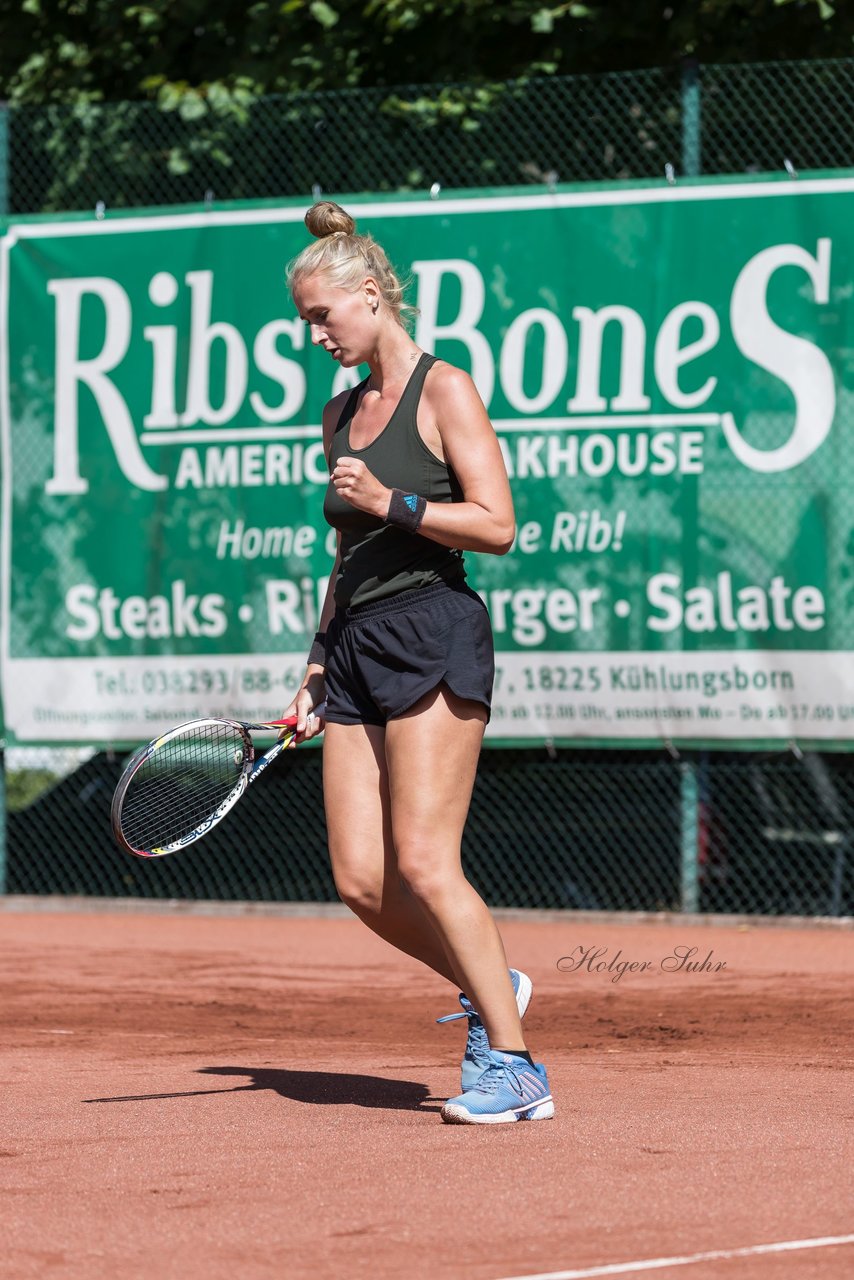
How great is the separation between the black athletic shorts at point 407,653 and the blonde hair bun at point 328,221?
0.87 m

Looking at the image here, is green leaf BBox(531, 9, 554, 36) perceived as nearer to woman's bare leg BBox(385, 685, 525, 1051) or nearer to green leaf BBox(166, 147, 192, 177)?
green leaf BBox(166, 147, 192, 177)

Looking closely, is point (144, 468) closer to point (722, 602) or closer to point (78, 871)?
point (78, 871)

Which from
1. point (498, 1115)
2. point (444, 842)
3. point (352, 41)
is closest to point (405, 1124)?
point (498, 1115)

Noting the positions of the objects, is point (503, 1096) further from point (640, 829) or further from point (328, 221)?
point (640, 829)

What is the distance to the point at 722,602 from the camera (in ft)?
27.8

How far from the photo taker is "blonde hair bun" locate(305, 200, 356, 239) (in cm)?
456

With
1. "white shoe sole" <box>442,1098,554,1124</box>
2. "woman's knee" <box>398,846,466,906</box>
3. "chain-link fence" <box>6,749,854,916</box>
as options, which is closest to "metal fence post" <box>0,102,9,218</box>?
"chain-link fence" <box>6,749,854,916</box>

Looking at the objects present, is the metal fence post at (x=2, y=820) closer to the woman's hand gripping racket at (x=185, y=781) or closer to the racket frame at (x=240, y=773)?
the woman's hand gripping racket at (x=185, y=781)

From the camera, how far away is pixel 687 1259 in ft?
10.9

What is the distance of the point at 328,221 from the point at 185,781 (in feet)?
4.85

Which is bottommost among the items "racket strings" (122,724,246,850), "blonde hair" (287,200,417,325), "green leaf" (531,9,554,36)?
"racket strings" (122,724,246,850)

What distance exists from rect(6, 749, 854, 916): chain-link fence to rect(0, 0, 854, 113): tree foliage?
337 cm

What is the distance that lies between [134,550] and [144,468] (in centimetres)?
40

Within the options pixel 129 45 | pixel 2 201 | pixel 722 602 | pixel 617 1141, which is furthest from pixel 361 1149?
pixel 129 45
